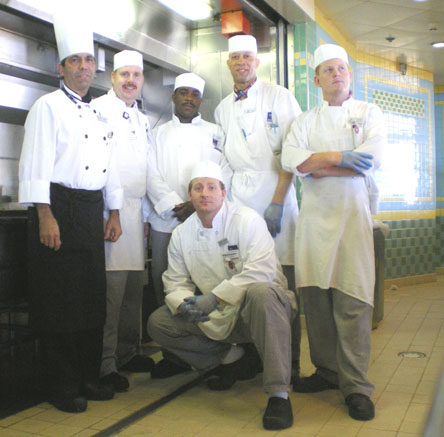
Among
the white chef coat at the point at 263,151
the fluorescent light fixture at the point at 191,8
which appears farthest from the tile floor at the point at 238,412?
the fluorescent light fixture at the point at 191,8

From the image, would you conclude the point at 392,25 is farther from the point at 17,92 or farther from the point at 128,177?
the point at 17,92

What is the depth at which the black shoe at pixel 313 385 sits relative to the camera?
9.31ft

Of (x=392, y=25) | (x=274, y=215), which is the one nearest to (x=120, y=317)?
(x=274, y=215)

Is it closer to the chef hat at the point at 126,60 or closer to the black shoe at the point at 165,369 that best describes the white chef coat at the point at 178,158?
the chef hat at the point at 126,60

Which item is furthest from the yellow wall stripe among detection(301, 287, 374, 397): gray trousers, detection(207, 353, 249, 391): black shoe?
detection(207, 353, 249, 391): black shoe

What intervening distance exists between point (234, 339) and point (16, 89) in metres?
1.97

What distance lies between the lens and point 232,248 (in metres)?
2.79

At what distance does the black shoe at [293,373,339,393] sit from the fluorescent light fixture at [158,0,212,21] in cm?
279

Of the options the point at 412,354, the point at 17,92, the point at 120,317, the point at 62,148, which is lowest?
the point at 412,354

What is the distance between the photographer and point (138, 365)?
10.8ft

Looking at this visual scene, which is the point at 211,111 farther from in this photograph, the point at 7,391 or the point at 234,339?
the point at 7,391

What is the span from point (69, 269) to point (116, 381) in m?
0.71

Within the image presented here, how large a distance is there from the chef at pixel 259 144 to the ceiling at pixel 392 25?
2.04 meters

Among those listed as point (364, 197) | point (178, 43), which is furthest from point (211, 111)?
point (364, 197)
